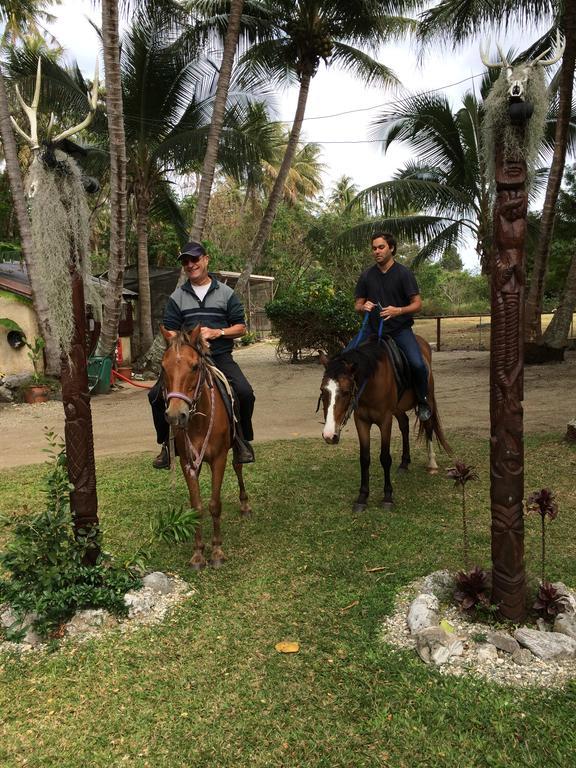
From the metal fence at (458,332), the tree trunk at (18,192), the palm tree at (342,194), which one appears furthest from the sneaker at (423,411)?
the palm tree at (342,194)

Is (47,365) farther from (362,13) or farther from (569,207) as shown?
(569,207)

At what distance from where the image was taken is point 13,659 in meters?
3.31

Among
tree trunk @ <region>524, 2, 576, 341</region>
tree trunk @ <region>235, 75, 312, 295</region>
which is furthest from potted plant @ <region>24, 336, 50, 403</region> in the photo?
tree trunk @ <region>524, 2, 576, 341</region>

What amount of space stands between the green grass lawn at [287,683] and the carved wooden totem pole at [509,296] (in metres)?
0.68

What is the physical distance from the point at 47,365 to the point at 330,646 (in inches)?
462

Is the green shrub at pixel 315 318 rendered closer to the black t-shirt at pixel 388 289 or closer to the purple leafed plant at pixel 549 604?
the black t-shirt at pixel 388 289

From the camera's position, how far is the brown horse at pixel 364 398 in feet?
15.8

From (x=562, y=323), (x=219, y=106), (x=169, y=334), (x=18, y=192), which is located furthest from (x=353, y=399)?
(x=562, y=323)

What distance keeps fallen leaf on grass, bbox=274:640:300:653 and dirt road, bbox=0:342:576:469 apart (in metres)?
5.27

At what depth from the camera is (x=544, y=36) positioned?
14070 mm

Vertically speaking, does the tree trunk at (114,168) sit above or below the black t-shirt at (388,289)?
above

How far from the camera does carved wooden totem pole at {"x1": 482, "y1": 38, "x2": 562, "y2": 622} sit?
9.87ft

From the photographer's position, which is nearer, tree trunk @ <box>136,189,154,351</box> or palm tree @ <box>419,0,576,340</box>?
palm tree @ <box>419,0,576,340</box>

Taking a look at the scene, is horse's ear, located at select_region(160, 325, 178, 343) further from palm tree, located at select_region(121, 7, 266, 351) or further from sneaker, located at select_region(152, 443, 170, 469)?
palm tree, located at select_region(121, 7, 266, 351)
